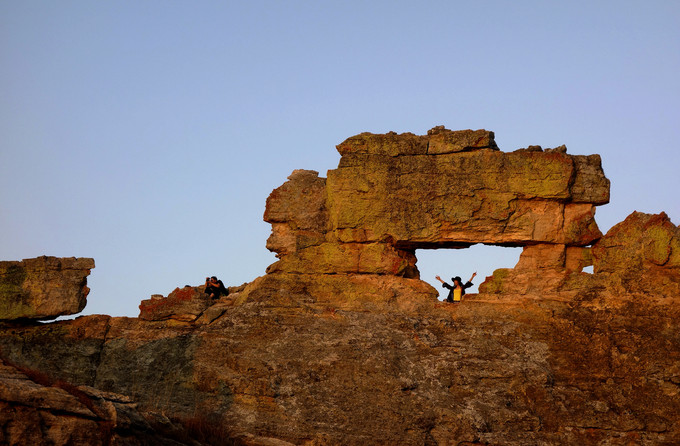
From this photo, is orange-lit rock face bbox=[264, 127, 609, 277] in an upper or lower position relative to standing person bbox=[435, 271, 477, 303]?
upper

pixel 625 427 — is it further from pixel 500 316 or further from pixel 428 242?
pixel 428 242

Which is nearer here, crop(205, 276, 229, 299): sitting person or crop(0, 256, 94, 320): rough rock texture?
crop(0, 256, 94, 320): rough rock texture

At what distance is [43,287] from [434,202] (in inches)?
246

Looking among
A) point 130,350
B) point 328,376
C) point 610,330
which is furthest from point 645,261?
point 130,350

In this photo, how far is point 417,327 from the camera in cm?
1280

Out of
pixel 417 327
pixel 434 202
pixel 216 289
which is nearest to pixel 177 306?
pixel 216 289

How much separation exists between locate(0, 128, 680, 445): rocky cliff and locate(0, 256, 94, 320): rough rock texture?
0.27 metres

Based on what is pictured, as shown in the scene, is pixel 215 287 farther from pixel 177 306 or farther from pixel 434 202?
pixel 434 202

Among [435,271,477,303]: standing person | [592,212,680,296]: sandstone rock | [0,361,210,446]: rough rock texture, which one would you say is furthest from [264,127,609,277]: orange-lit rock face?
[0,361,210,446]: rough rock texture

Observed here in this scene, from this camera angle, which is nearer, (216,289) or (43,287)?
(43,287)

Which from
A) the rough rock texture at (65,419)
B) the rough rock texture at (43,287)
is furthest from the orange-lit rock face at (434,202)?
the rough rock texture at (65,419)

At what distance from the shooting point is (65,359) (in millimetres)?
12914

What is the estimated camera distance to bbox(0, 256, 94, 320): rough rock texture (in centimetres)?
1341

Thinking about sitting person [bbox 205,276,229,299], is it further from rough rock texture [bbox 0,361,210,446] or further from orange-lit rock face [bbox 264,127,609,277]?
rough rock texture [bbox 0,361,210,446]
